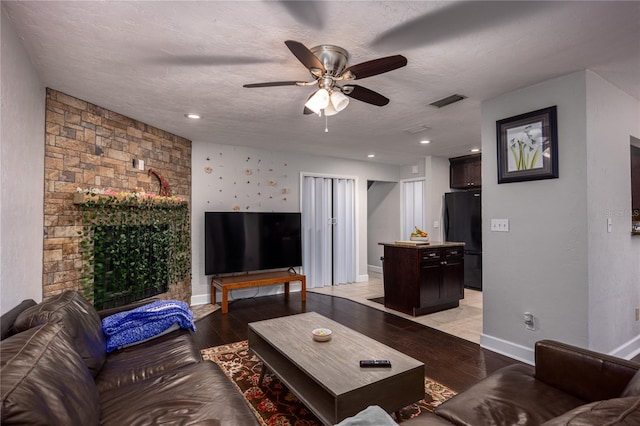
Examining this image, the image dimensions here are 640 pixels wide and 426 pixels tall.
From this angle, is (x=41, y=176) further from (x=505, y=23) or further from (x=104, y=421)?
(x=505, y=23)

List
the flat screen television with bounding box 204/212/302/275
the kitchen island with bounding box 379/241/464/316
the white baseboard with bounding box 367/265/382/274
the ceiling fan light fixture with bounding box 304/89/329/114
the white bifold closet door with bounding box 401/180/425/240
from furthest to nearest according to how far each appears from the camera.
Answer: the white baseboard with bounding box 367/265/382/274 < the white bifold closet door with bounding box 401/180/425/240 < the flat screen television with bounding box 204/212/302/275 < the kitchen island with bounding box 379/241/464/316 < the ceiling fan light fixture with bounding box 304/89/329/114

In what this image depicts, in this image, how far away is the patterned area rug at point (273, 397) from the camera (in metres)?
2.08

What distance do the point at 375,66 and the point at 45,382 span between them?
6.98ft

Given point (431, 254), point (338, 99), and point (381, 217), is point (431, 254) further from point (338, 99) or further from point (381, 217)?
point (381, 217)

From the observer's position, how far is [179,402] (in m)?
1.50

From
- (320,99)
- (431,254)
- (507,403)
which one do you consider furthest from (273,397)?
(431,254)

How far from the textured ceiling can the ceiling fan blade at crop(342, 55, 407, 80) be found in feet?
0.72

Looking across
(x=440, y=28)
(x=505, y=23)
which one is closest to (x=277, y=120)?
(x=440, y=28)

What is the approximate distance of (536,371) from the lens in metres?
1.74

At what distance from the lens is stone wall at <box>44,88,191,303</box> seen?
2.78 meters

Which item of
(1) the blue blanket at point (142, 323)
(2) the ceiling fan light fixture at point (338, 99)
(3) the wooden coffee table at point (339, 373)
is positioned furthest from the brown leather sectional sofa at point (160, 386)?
(2) the ceiling fan light fixture at point (338, 99)

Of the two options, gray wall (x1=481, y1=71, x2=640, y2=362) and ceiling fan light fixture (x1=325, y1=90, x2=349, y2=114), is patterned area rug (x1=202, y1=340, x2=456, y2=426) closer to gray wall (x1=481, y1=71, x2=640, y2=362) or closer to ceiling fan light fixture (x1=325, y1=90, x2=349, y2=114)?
gray wall (x1=481, y1=71, x2=640, y2=362)

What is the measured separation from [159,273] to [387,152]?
4048mm

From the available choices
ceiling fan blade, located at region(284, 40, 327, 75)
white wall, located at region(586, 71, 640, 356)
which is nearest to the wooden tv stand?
ceiling fan blade, located at region(284, 40, 327, 75)
